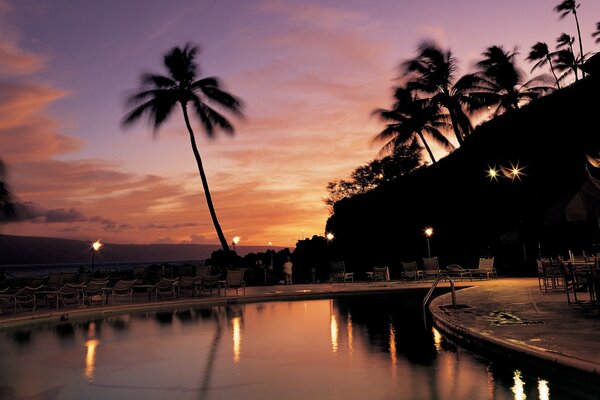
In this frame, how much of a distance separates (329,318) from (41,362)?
708 cm

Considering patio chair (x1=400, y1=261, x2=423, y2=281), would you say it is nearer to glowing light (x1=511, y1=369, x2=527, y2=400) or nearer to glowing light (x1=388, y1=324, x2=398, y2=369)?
glowing light (x1=388, y1=324, x2=398, y2=369)

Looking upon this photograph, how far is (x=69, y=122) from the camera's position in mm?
24828

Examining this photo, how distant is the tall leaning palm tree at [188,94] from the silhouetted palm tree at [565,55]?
3450cm

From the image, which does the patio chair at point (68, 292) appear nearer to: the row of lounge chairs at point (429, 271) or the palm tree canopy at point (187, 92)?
the row of lounge chairs at point (429, 271)

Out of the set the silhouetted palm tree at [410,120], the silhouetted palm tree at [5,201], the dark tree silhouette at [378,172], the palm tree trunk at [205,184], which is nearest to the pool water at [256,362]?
the palm tree trunk at [205,184]

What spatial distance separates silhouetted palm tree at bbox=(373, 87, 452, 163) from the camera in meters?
41.4

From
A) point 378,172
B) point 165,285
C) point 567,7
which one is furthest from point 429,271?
point 567,7

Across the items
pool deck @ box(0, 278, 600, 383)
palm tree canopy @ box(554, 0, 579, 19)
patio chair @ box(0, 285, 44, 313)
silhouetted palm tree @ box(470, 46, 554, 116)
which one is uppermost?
palm tree canopy @ box(554, 0, 579, 19)

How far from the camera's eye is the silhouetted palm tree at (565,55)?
50219 millimetres

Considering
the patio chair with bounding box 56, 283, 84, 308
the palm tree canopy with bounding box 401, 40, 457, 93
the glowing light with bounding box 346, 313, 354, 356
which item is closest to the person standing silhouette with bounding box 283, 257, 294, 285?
the patio chair with bounding box 56, 283, 84, 308

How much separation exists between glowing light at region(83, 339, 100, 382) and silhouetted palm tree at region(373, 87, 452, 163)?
33730 millimetres

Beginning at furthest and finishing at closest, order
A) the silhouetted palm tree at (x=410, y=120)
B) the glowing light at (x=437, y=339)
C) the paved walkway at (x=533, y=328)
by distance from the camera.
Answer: the silhouetted palm tree at (x=410, y=120) < the glowing light at (x=437, y=339) < the paved walkway at (x=533, y=328)

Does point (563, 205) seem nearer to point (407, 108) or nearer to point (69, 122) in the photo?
point (69, 122)

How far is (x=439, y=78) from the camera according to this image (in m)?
38.8
